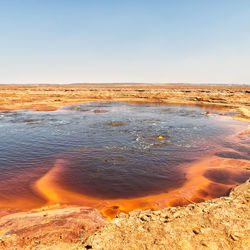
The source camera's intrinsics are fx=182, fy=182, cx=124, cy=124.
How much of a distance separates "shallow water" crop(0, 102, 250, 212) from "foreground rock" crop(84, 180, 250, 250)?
7.61 ft

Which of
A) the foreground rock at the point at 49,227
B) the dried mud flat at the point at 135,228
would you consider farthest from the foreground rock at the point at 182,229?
the foreground rock at the point at 49,227

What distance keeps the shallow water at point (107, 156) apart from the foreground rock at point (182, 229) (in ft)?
7.61

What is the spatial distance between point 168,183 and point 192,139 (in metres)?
7.92

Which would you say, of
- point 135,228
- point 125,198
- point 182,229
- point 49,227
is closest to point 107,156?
point 125,198

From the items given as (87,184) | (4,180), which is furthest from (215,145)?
(4,180)

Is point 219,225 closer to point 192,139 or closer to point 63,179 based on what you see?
point 63,179

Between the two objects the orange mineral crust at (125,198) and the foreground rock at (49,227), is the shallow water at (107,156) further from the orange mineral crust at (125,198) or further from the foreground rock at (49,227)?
the foreground rock at (49,227)

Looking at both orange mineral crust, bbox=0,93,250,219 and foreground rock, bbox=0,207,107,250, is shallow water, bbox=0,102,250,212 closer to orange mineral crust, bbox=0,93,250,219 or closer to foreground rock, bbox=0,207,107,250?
orange mineral crust, bbox=0,93,250,219

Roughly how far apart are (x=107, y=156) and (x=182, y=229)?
7.44 m

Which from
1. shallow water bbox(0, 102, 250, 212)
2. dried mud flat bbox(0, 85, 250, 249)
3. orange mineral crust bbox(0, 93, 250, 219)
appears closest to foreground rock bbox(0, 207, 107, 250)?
dried mud flat bbox(0, 85, 250, 249)

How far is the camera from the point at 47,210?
20.9ft

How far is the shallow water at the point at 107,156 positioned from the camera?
8.13 meters

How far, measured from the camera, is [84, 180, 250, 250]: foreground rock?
4.25 metres

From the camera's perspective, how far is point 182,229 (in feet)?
15.5
